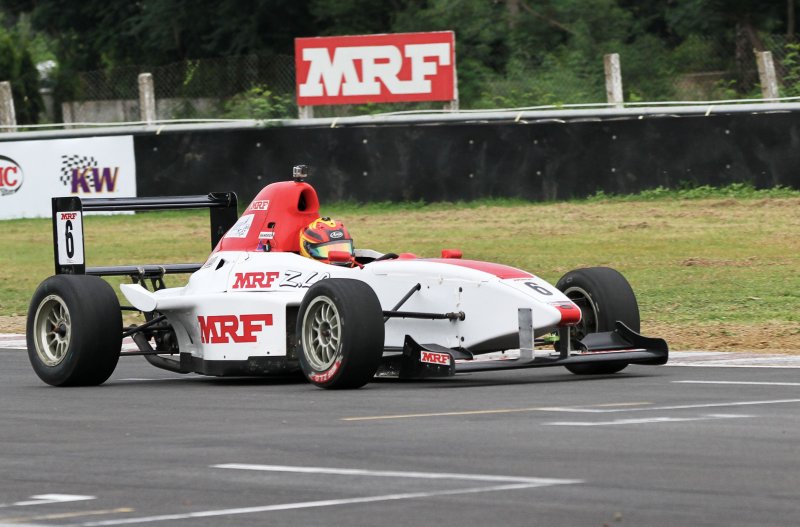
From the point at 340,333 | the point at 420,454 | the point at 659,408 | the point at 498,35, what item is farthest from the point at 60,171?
the point at 420,454

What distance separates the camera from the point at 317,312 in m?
12.2

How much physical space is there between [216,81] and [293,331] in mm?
22476

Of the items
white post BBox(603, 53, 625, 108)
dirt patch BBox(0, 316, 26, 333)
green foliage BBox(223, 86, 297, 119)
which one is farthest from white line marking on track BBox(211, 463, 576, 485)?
green foliage BBox(223, 86, 297, 119)

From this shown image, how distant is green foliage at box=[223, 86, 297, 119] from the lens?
30.7 metres

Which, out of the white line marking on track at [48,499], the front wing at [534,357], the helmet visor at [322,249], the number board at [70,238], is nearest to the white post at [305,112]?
the number board at [70,238]

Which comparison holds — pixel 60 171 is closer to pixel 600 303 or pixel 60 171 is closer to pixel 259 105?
pixel 259 105

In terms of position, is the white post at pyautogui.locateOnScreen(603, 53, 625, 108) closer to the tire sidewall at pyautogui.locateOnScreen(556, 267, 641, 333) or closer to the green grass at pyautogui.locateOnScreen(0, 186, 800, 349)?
the green grass at pyautogui.locateOnScreen(0, 186, 800, 349)

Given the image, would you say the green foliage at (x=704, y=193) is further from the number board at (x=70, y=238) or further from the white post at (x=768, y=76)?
the number board at (x=70, y=238)

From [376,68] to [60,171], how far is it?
231 inches

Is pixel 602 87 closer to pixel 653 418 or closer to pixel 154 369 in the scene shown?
pixel 154 369

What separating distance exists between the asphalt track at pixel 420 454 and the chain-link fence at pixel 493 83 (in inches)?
737

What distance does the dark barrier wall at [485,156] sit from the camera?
25859 millimetres

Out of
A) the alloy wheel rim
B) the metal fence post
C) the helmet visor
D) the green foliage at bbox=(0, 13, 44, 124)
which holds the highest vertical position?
the green foliage at bbox=(0, 13, 44, 124)

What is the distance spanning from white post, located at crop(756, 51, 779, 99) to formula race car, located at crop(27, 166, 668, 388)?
15.4 m
